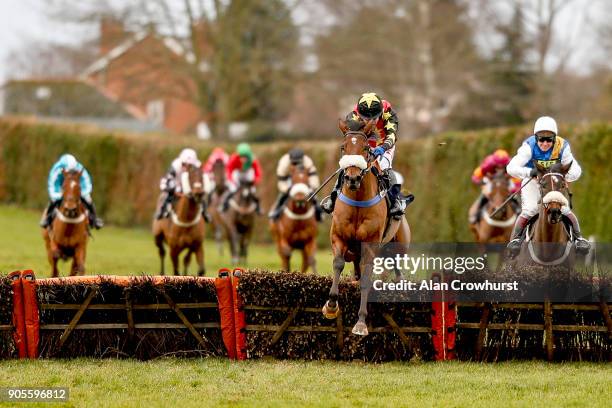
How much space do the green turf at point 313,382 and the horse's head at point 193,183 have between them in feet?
17.8

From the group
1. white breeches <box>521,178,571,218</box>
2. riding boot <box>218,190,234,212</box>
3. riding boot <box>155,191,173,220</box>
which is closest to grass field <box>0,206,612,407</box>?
white breeches <box>521,178,571,218</box>

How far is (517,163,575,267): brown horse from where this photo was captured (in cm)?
1048

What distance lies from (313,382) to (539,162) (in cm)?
369

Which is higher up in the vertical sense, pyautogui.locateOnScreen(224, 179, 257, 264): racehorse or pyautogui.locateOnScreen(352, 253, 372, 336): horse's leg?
pyautogui.locateOnScreen(224, 179, 257, 264): racehorse

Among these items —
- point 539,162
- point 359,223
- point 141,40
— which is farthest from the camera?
point 141,40

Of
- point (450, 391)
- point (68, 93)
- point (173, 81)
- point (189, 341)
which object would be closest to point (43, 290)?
point (189, 341)

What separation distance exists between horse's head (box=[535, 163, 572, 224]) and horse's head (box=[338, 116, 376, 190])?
2027 mm

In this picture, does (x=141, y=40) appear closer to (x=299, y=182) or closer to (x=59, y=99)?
(x=59, y=99)

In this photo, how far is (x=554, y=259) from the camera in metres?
10.9

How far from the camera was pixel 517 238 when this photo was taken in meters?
11.5

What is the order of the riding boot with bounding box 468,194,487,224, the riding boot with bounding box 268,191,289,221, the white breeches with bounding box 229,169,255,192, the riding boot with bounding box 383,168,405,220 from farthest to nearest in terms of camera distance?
the white breeches with bounding box 229,169,255,192, the riding boot with bounding box 468,194,487,224, the riding boot with bounding box 268,191,289,221, the riding boot with bounding box 383,168,405,220

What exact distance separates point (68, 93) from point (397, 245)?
140 feet

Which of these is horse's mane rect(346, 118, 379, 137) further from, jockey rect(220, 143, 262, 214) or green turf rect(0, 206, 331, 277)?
jockey rect(220, 143, 262, 214)

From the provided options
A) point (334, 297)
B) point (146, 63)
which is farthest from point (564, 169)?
point (146, 63)
